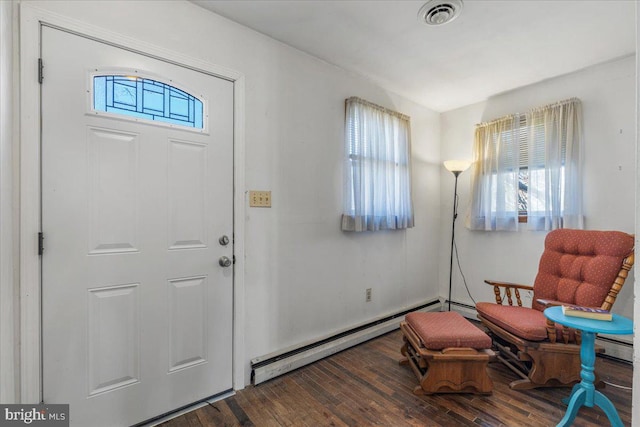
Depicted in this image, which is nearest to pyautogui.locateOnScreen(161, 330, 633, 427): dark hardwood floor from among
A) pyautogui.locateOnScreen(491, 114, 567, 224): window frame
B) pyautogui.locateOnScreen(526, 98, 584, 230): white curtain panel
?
pyautogui.locateOnScreen(526, 98, 584, 230): white curtain panel

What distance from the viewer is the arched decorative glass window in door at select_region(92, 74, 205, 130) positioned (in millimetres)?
1490

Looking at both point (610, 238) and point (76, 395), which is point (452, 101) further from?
point (76, 395)

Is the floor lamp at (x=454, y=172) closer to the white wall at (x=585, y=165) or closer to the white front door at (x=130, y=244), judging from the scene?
the white wall at (x=585, y=165)

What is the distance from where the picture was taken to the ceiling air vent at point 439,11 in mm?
1729

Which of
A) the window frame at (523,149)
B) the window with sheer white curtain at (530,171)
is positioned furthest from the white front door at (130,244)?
the window frame at (523,149)

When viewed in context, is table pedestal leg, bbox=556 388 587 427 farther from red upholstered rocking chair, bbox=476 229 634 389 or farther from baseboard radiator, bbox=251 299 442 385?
baseboard radiator, bbox=251 299 442 385

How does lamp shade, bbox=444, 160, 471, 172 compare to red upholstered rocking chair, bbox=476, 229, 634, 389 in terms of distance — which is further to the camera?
lamp shade, bbox=444, 160, 471, 172

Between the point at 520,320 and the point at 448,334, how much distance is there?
62cm

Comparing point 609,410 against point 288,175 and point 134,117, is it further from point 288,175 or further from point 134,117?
point 134,117

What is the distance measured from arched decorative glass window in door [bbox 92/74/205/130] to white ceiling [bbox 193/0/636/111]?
23.9 inches

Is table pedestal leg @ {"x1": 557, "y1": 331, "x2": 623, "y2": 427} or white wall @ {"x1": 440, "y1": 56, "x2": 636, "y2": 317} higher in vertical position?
white wall @ {"x1": 440, "y1": 56, "x2": 636, "y2": 317}

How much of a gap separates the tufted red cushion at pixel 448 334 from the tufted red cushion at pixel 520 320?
27cm

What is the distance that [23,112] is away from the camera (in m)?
1.28
